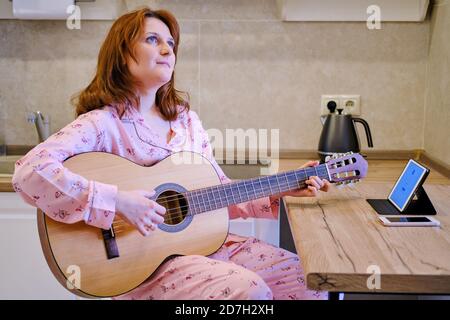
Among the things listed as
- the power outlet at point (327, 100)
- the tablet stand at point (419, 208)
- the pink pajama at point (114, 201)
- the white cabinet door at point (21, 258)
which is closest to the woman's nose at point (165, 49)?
the pink pajama at point (114, 201)

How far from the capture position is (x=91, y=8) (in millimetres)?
1929

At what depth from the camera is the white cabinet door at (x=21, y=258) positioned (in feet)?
5.62

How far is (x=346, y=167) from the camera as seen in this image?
4.27 ft

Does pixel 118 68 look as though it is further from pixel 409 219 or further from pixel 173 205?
pixel 409 219

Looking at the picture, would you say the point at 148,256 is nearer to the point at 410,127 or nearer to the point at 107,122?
the point at 107,122

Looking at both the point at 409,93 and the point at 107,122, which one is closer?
the point at 107,122

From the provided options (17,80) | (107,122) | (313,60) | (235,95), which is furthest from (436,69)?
(17,80)

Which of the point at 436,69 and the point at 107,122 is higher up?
the point at 436,69

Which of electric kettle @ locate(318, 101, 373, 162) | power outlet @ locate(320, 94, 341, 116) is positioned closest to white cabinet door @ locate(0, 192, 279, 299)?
electric kettle @ locate(318, 101, 373, 162)

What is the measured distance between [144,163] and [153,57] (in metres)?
0.24

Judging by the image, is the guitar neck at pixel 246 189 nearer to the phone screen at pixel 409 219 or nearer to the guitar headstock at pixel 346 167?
the guitar headstock at pixel 346 167

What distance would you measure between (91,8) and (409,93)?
110cm

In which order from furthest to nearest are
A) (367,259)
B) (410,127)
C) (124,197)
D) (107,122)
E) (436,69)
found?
(410,127) < (436,69) < (107,122) < (124,197) < (367,259)

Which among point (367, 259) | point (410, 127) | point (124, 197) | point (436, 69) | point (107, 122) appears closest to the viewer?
point (367, 259)
